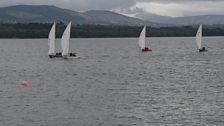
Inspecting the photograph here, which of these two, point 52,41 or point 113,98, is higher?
point 52,41

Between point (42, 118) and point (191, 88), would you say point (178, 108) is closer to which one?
point (42, 118)

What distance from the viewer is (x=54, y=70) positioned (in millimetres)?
94750

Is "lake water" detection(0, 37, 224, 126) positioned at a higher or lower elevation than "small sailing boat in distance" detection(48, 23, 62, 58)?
lower

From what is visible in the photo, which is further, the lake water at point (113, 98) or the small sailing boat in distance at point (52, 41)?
the small sailing boat in distance at point (52, 41)

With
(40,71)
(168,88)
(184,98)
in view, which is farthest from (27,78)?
(184,98)

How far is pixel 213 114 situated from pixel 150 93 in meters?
15.7

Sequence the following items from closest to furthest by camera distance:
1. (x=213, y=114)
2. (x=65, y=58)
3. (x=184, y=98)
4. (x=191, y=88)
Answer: (x=213, y=114), (x=184, y=98), (x=191, y=88), (x=65, y=58)

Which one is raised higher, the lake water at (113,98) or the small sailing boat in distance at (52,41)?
the small sailing boat in distance at (52,41)

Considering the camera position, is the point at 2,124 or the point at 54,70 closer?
the point at 2,124

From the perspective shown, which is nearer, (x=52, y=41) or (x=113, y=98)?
(x=113, y=98)

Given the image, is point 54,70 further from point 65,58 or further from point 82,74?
point 65,58

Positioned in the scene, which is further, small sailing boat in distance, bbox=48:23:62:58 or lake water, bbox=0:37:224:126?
small sailing boat in distance, bbox=48:23:62:58

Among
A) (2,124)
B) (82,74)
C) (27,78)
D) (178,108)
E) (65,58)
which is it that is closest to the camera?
(2,124)

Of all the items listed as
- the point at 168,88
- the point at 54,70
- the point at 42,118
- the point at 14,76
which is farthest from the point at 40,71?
the point at 42,118
